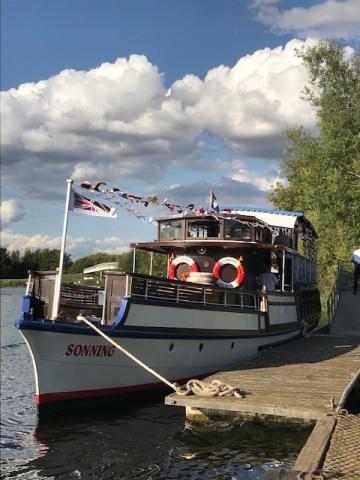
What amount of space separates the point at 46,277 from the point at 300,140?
27624mm

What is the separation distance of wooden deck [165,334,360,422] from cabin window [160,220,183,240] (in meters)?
4.51

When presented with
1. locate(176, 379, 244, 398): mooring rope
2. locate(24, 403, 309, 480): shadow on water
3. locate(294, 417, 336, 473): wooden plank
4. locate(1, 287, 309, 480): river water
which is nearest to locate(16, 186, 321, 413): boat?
locate(1, 287, 309, 480): river water

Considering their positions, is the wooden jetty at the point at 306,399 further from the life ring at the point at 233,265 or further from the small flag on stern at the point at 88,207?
the small flag on stern at the point at 88,207

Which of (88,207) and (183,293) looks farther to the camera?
(183,293)

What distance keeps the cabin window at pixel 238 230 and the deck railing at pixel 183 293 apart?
1.93 metres

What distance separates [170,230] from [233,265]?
2.28m

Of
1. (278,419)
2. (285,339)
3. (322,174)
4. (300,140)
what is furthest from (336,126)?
(278,419)

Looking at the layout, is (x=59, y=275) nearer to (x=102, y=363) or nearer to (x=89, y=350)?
(x=89, y=350)

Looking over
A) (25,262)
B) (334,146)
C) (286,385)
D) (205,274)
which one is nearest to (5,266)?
(25,262)

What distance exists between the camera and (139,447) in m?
10.4

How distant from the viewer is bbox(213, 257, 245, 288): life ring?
16469 mm

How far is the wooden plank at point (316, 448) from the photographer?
6.86 metres

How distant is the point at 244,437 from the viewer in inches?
411

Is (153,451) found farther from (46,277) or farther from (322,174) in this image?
(322,174)
